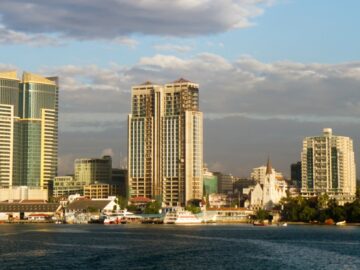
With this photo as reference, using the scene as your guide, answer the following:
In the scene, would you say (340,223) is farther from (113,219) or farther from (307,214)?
(113,219)

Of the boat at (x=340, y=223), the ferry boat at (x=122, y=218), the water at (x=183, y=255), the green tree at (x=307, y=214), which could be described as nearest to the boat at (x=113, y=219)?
the ferry boat at (x=122, y=218)

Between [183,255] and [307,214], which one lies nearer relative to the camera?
[183,255]

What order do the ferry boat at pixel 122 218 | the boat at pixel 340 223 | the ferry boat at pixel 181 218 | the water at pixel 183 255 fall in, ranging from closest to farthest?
1. the water at pixel 183 255
2. the boat at pixel 340 223
3. the ferry boat at pixel 181 218
4. the ferry boat at pixel 122 218

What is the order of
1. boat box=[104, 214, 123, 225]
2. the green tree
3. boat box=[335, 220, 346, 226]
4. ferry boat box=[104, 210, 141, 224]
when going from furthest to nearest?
ferry boat box=[104, 210, 141, 224], boat box=[104, 214, 123, 225], the green tree, boat box=[335, 220, 346, 226]

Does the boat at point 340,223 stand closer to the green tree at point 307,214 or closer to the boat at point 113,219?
the green tree at point 307,214

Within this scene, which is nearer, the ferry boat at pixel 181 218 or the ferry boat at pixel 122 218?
the ferry boat at pixel 181 218

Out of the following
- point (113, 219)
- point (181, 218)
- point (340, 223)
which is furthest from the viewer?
point (113, 219)

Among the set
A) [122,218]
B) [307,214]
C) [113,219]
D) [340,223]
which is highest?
[307,214]

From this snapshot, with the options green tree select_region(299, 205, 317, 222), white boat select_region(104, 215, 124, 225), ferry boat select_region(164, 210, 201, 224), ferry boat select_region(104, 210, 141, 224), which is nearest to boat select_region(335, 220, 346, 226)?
green tree select_region(299, 205, 317, 222)

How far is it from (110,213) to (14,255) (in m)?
129

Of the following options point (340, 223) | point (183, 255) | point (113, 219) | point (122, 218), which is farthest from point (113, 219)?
point (183, 255)

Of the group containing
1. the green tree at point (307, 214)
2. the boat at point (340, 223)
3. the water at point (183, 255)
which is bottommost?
the water at point (183, 255)

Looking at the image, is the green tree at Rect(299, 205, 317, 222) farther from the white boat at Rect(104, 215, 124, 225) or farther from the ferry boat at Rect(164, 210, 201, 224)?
the white boat at Rect(104, 215, 124, 225)

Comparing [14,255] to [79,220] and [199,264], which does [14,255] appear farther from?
[79,220]
